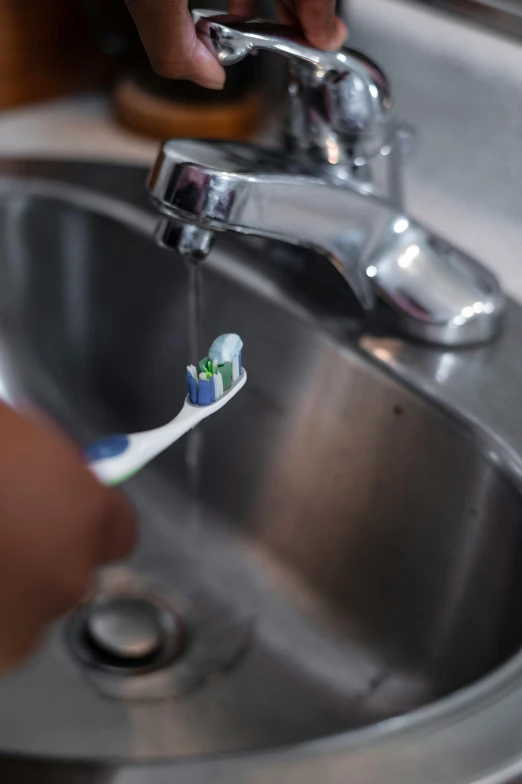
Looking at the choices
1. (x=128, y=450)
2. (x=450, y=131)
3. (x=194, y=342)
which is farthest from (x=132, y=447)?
(x=450, y=131)

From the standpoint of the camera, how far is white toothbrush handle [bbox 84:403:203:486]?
15.1 inches

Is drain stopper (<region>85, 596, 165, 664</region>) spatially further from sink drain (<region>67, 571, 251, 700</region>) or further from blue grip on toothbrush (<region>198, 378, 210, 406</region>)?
blue grip on toothbrush (<region>198, 378, 210, 406</region>)

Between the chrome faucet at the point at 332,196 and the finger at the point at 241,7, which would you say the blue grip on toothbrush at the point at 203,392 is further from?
the finger at the point at 241,7

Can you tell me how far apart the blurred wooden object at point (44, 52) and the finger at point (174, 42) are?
324mm

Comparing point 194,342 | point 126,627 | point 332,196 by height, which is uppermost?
point 332,196

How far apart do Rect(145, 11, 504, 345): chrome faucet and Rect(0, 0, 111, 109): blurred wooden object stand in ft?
1.00

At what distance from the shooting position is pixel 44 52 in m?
0.76

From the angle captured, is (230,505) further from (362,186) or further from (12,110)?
(12,110)

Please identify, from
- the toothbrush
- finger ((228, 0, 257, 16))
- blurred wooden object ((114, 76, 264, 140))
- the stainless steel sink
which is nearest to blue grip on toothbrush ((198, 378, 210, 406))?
the toothbrush

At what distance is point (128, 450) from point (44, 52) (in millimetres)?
483

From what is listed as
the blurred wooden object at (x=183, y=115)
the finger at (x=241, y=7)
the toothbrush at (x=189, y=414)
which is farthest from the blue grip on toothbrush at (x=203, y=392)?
the blurred wooden object at (x=183, y=115)

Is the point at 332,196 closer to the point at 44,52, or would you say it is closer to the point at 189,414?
the point at 189,414

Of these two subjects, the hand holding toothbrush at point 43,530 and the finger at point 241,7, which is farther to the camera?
the finger at point 241,7

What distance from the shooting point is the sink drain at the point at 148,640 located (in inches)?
21.7
